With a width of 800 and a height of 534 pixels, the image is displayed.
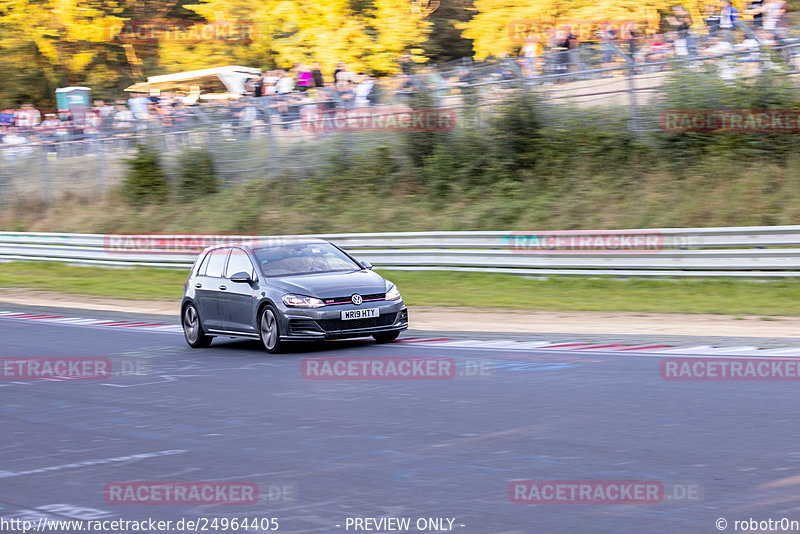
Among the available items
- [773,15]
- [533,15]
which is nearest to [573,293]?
[773,15]

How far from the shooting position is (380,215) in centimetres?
2866

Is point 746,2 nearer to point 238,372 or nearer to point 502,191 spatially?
point 502,191

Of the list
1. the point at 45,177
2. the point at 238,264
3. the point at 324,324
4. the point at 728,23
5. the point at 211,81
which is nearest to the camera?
the point at 324,324

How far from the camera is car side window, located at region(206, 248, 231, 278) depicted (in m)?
15.0

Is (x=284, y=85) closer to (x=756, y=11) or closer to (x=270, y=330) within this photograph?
(x=756, y=11)

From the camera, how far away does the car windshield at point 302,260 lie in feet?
46.7

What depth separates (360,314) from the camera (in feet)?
44.0

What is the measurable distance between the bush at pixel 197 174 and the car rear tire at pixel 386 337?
68.1 ft

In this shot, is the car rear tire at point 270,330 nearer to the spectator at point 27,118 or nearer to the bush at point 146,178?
the bush at point 146,178

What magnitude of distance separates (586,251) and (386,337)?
767cm

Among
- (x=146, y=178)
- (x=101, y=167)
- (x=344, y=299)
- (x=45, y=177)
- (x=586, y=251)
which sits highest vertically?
(x=344, y=299)

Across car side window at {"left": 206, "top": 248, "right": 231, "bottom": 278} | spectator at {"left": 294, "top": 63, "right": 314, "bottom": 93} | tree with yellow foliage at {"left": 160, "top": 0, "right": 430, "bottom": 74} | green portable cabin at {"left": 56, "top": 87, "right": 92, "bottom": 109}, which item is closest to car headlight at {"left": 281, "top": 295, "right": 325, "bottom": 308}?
car side window at {"left": 206, "top": 248, "right": 231, "bottom": 278}

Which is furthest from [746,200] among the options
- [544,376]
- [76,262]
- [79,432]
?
[76,262]

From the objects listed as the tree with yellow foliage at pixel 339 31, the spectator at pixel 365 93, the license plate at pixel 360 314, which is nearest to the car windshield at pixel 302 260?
the license plate at pixel 360 314
